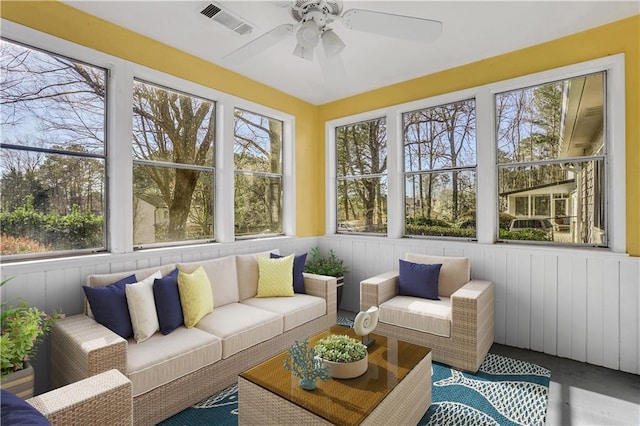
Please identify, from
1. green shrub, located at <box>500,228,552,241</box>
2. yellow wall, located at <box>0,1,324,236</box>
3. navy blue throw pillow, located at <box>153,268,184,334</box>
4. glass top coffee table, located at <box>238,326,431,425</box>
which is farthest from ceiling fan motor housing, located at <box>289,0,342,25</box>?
green shrub, located at <box>500,228,552,241</box>

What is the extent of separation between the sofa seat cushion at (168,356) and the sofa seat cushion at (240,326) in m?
0.08

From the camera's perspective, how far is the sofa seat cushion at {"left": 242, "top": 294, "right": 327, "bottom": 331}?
3035 millimetres

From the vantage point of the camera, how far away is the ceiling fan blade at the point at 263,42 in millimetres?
2320

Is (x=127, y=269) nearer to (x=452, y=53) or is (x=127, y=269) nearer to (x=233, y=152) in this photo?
(x=233, y=152)

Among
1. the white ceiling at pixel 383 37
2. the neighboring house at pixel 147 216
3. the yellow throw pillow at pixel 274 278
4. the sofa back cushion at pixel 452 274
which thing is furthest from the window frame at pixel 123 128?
the sofa back cushion at pixel 452 274

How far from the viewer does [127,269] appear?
2.84 m

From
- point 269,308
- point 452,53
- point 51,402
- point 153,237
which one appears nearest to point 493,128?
point 452,53

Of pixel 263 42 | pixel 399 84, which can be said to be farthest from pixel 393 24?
pixel 399 84

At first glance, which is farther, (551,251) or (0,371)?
(551,251)

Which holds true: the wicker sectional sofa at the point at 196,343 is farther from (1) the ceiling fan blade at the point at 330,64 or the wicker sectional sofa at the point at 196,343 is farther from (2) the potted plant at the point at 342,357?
(1) the ceiling fan blade at the point at 330,64

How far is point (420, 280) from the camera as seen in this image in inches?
131

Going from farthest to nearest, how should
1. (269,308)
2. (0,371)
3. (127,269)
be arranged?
1. (269,308)
2. (127,269)
3. (0,371)

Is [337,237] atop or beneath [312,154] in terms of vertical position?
beneath

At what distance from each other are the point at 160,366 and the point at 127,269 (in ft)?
3.62
